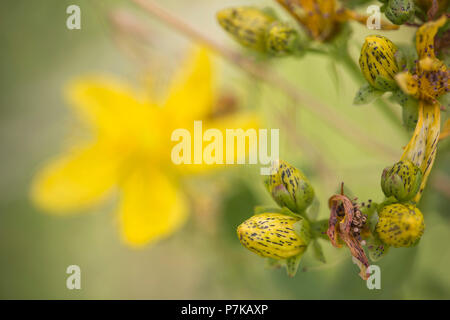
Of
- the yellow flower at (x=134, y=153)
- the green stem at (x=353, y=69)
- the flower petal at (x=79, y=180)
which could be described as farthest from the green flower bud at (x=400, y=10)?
the flower petal at (x=79, y=180)

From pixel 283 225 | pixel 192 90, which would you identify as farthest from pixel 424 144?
pixel 192 90

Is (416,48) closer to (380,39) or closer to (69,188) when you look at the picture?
(380,39)

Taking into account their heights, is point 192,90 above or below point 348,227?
above

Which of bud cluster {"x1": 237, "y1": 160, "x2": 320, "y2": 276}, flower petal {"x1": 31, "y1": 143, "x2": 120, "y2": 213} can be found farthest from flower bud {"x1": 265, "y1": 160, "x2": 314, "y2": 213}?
flower petal {"x1": 31, "y1": 143, "x2": 120, "y2": 213}

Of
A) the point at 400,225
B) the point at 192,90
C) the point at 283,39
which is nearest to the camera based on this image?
the point at 400,225

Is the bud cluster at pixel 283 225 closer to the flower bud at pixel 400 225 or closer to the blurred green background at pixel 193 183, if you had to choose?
the flower bud at pixel 400 225

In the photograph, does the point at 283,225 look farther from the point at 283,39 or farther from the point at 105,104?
the point at 105,104
